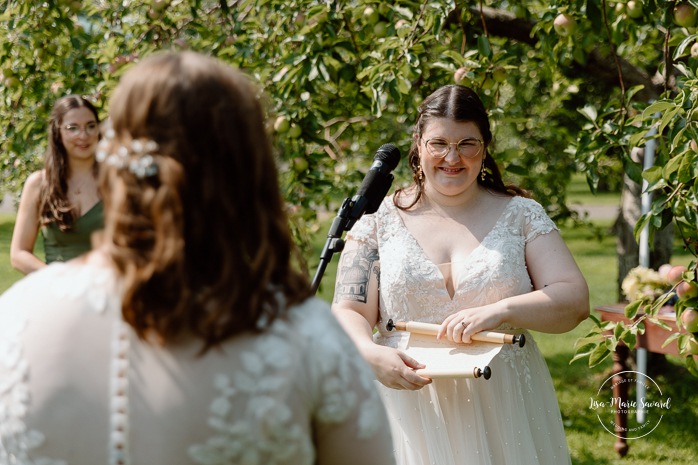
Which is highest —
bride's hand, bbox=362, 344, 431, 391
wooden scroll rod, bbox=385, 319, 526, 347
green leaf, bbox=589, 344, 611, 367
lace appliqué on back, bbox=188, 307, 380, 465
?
lace appliqué on back, bbox=188, 307, 380, 465

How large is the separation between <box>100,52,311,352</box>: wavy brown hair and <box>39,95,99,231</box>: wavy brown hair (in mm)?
2809

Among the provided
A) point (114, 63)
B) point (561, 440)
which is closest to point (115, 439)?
point (561, 440)

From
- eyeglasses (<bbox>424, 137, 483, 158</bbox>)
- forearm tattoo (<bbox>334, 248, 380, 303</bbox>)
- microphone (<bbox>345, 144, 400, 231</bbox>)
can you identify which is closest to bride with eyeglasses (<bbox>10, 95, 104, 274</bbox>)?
forearm tattoo (<bbox>334, 248, 380, 303</bbox>)

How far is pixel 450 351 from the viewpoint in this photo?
90.7 inches

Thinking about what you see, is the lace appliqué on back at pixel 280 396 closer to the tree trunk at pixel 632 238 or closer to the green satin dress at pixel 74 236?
the green satin dress at pixel 74 236

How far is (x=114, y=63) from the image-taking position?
409 cm

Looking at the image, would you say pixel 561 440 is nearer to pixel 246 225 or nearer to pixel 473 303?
pixel 473 303

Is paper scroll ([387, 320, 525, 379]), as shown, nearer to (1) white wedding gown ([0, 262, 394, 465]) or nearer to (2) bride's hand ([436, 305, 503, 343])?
(2) bride's hand ([436, 305, 503, 343])

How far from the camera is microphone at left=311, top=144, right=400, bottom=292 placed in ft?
6.64

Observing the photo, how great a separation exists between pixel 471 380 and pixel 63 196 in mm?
2129

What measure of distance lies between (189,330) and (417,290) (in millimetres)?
1425

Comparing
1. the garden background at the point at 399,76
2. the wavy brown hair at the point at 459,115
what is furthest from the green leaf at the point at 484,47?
the wavy brown hair at the point at 459,115

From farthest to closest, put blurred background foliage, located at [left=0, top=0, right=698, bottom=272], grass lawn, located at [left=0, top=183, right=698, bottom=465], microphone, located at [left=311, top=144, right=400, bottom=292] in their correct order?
grass lawn, located at [left=0, top=183, right=698, bottom=465] → blurred background foliage, located at [left=0, top=0, right=698, bottom=272] → microphone, located at [left=311, top=144, right=400, bottom=292]

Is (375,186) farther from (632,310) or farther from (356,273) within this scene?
(632,310)
